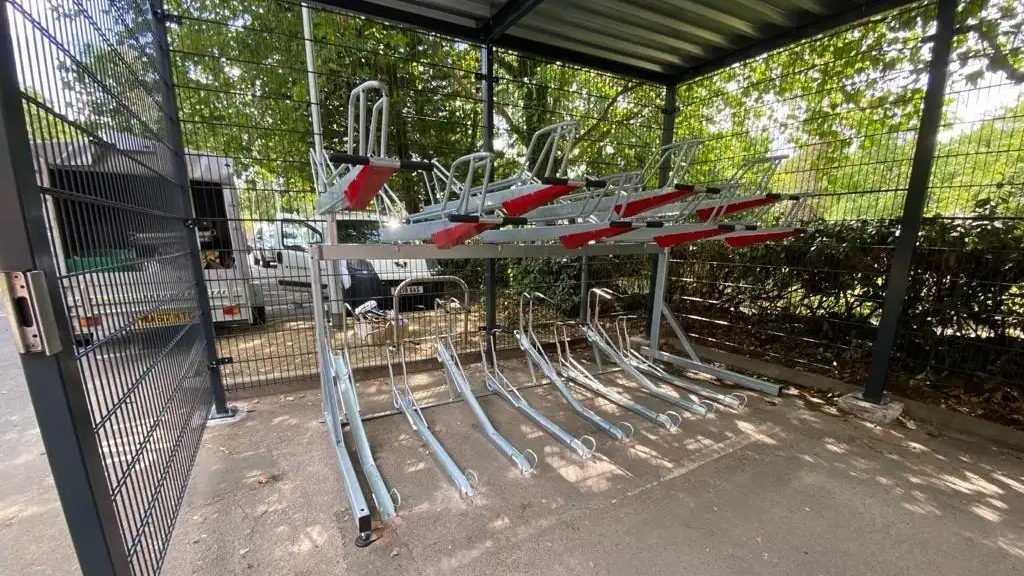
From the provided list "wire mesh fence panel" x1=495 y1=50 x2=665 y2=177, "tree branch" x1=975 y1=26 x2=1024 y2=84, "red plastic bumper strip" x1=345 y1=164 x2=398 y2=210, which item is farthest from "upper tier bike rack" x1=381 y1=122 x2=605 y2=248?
"tree branch" x1=975 y1=26 x2=1024 y2=84

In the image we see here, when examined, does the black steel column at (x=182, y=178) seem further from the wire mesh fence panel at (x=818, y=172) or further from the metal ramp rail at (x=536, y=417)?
the wire mesh fence panel at (x=818, y=172)

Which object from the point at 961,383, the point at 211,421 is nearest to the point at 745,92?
the point at 961,383

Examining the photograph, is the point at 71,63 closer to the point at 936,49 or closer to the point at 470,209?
the point at 470,209

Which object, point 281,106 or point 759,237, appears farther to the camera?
point 281,106

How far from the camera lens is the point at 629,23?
3.16 m

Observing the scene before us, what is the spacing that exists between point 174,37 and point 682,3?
12.0 feet

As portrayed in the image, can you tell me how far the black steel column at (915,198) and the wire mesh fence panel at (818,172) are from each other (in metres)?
0.36

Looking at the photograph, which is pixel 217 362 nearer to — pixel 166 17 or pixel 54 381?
A: pixel 54 381

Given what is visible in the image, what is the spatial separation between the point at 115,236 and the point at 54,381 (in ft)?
2.47

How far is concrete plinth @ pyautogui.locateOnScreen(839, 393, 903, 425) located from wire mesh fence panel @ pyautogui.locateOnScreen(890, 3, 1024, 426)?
1.29 ft

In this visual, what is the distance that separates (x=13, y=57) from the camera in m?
0.91

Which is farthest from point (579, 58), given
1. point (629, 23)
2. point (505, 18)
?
point (505, 18)

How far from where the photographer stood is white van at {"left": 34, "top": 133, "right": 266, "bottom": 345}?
1105 millimetres

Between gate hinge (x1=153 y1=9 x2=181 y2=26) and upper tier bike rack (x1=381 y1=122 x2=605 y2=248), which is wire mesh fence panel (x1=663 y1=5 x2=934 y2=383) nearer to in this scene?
upper tier bike rack (x1=381 y1=122 x2=605 y2=248)
